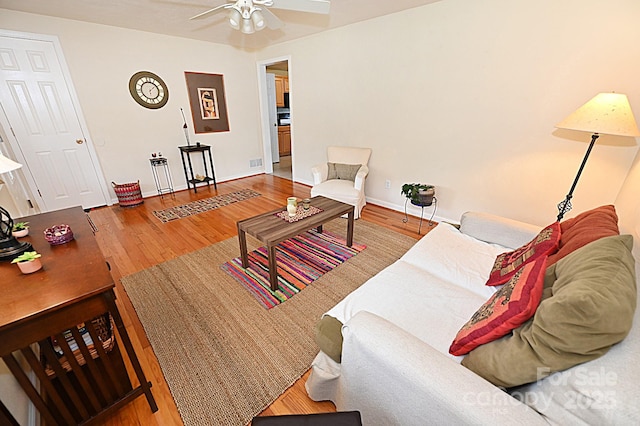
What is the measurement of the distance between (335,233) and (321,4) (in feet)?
7.04

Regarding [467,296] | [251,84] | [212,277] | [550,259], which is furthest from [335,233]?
[251,84]

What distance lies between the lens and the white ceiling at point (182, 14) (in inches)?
107

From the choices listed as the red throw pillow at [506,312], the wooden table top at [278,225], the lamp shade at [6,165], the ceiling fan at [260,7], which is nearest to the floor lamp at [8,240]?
the lamp shade at [6,165]

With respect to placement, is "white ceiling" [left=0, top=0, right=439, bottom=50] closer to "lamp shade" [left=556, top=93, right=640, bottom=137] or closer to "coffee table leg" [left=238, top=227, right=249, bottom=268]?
"lamp shade" [left=556, top=93, right=640, bottom=137]

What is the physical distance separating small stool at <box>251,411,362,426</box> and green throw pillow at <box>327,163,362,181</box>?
297 cm

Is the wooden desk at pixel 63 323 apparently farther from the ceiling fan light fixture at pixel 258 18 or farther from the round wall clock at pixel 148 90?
the round wall clock at pixel 148 90

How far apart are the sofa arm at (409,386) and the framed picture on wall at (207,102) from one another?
4.71 m

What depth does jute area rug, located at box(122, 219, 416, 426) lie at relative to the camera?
1372mm

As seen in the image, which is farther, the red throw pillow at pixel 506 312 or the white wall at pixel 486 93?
the white wall at pixel 486 93

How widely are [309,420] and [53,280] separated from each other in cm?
115

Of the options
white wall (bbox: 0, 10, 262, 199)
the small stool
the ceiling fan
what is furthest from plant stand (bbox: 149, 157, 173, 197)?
the small stool

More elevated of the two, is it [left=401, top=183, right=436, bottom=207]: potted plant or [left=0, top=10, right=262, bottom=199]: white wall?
[left=0, top=10, right=262, bottom=199]: white wall

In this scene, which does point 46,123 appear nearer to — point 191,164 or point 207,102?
point 191,164

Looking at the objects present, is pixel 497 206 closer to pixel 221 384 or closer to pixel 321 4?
pixel 321 4
